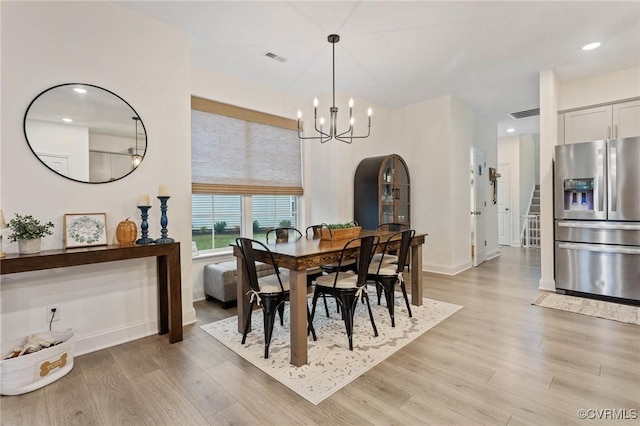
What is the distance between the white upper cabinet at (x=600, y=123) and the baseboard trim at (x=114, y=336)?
5.44m

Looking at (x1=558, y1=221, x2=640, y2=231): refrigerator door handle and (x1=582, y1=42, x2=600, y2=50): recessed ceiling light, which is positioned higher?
(x1=582, y1=42, x2=600, y2=50): recessed ceiling light

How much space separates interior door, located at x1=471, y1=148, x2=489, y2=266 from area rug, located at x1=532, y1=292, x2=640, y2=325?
1.93 meters

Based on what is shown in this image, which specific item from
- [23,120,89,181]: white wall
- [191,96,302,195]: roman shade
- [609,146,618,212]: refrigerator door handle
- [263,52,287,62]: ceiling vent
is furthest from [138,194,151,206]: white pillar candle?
[609,146,618,212]: refrigerator door handle

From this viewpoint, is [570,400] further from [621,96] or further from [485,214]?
[485,214]

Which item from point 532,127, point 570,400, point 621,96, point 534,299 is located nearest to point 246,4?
point 570,400

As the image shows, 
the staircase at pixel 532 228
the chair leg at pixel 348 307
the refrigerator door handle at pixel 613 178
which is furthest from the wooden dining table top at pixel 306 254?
the staircase at pixel 532 228

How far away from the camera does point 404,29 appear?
9.95 ft

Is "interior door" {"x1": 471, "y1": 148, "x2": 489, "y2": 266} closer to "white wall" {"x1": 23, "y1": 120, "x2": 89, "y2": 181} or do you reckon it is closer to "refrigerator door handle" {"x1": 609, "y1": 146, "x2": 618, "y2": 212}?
"refrigerator door handle" {"x1": 609, "y1": 146, "x2": 618, "y2": 212}

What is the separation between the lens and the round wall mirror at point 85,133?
2.36 meters

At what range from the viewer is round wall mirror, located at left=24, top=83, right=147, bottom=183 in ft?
7.73

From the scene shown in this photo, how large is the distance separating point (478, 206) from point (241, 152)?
4.46 meters

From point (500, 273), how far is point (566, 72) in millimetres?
2985

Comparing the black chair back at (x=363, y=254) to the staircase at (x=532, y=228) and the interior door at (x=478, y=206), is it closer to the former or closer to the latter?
the interior door at (x=478, y=206)

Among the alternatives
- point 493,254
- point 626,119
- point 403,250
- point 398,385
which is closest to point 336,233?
point 403,250
